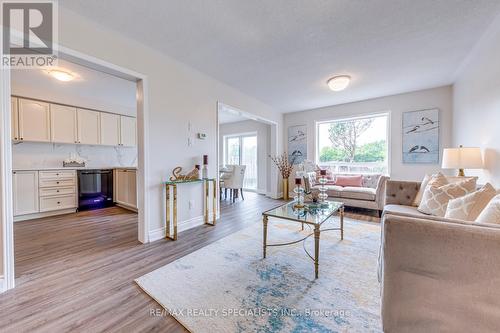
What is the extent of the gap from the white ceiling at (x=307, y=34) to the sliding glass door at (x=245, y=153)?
349 cm

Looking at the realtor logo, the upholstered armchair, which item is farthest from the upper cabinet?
the upholstered armchair

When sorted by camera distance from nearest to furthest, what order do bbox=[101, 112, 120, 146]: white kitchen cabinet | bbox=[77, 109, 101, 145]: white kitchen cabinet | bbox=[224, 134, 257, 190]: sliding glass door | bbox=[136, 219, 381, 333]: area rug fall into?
bbox=[136, 219, 381, 333]: area rug → bbox=[77, 109, 101, 145]: white kitchen cabinet → bbox=[101, 112, 120, 146]: white kitchen cabinet → bbox=[224, 134, 257, 190]: sliding glass door

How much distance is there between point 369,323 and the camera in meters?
1.32

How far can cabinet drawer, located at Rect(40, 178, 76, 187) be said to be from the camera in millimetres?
3689

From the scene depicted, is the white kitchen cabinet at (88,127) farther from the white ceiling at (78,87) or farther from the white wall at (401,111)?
the white wall at (401,111)

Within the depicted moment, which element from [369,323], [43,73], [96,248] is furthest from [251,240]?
[43,73]

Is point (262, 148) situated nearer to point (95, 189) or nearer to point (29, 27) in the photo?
point (95, 189)

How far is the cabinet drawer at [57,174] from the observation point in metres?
3.70

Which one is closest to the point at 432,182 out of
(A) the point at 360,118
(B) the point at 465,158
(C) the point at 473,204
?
(B) the point at 465,158

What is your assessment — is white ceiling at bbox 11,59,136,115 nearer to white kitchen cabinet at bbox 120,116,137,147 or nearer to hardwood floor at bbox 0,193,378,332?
white kitchen cabinet at bbox 120,116,137,147

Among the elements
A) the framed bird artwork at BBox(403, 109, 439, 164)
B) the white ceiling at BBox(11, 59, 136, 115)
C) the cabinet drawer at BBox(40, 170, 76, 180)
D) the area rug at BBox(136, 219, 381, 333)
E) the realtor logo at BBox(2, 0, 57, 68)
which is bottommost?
the area rug at BBox(136, 219, 381, 333)

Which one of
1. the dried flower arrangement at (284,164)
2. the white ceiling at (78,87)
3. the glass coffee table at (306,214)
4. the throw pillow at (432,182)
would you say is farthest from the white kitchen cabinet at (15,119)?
the throw pillow at (432,182)

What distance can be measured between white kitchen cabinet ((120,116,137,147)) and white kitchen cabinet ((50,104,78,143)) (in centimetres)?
90

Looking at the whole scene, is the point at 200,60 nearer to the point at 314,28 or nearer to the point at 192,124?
the point at 192,124
